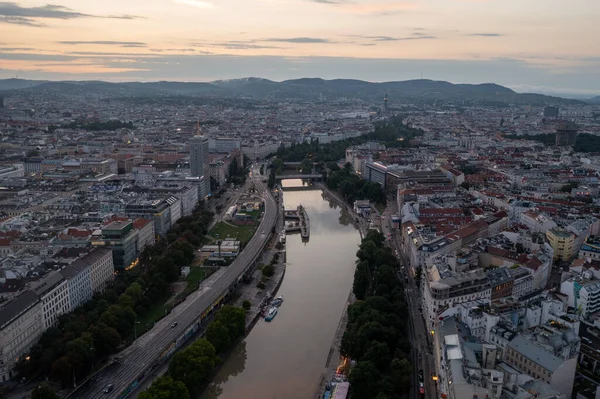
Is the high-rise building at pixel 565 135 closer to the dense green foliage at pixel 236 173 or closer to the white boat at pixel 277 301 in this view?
the dense green foliage at pixel 236 173

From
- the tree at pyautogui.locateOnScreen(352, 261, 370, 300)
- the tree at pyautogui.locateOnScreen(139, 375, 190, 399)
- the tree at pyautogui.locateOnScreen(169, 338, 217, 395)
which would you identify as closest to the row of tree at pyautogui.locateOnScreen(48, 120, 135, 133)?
the tree at pyautogui.locateOnScreen(352, 261, 370, 300)

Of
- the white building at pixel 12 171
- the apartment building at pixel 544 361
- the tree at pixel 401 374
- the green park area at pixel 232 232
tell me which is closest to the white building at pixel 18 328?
the tree at pixel 401 374

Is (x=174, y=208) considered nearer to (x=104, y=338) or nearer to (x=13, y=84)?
(x=104, y=338)

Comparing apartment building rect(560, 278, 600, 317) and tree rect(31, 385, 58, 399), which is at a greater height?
apartment building rect(560, 278, 600, 317)

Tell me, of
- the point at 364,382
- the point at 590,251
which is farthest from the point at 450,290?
the point at 590,251

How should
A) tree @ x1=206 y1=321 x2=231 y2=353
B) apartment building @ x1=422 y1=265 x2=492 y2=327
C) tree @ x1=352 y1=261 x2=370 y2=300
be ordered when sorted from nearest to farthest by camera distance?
apartment building @ x1=422 y1=265 x2=492 y2=327, tree @ x1=206 y1=321 x2=231 y2=353, tree @ x1=352 y1=261 x2=370 y2=300

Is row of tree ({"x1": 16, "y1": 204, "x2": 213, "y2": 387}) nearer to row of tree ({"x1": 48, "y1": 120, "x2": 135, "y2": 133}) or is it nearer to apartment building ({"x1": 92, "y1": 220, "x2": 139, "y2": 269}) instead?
apartment building ({"x1": 92, "y1": 220, "x2": 139, "y2": 269})

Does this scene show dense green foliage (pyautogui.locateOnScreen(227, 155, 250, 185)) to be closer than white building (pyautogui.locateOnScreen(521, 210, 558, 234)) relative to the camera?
No
